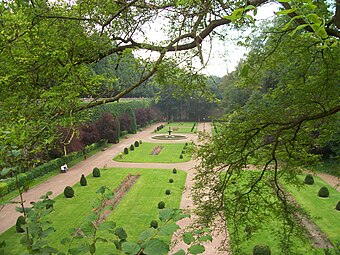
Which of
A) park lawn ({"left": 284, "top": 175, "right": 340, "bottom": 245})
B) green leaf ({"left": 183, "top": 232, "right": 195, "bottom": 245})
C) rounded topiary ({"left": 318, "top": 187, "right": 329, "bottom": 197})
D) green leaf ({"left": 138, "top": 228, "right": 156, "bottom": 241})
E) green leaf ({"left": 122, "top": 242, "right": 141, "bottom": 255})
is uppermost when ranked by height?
green leaf ({"left": 138, "top": 228, "right": 156, "bottom": 241})

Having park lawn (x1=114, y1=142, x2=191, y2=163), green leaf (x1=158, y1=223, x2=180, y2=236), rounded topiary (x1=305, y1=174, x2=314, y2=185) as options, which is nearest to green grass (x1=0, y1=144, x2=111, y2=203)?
park lawn (x1=114, y1=142, x2=191, y2=163)

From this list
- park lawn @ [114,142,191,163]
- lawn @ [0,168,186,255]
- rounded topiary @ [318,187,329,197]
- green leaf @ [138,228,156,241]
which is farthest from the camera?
park lawn @ [114,142,191,163]

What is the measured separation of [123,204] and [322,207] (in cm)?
978

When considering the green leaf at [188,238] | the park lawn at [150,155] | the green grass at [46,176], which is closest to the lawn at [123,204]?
the green grass at [46,176]

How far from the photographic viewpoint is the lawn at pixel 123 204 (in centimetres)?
1162

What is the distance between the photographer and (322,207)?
558 inches

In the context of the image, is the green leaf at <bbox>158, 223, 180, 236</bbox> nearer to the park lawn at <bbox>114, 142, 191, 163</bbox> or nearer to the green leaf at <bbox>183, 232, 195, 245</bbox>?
the green leaf at <bbox>183, 232, 195, 245</bbox>

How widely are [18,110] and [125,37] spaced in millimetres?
2249

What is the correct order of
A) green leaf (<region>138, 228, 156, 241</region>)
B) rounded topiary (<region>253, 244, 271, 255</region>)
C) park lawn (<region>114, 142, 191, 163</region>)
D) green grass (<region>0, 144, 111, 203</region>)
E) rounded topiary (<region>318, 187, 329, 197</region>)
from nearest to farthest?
green leaf (<region>138, 228, 156, 241</region>), rounded topiary (<region>253, 244, 271, 255</region>), rounded topiary (<region>318, 187, 329, 197</region>), green grass (<region>0, 144, 111, 203</region>), park lawn (<region>114, 142, 191, 163</region>)

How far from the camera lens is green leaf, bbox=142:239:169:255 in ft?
4.06

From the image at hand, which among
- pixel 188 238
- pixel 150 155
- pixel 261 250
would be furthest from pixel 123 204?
pixel 188 238

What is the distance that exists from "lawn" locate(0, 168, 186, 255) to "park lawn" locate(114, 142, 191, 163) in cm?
389

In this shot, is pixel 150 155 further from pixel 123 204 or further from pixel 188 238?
pixel 188 238

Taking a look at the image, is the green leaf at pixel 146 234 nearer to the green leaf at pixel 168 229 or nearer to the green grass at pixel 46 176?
the green leaf at pixel 168 229
